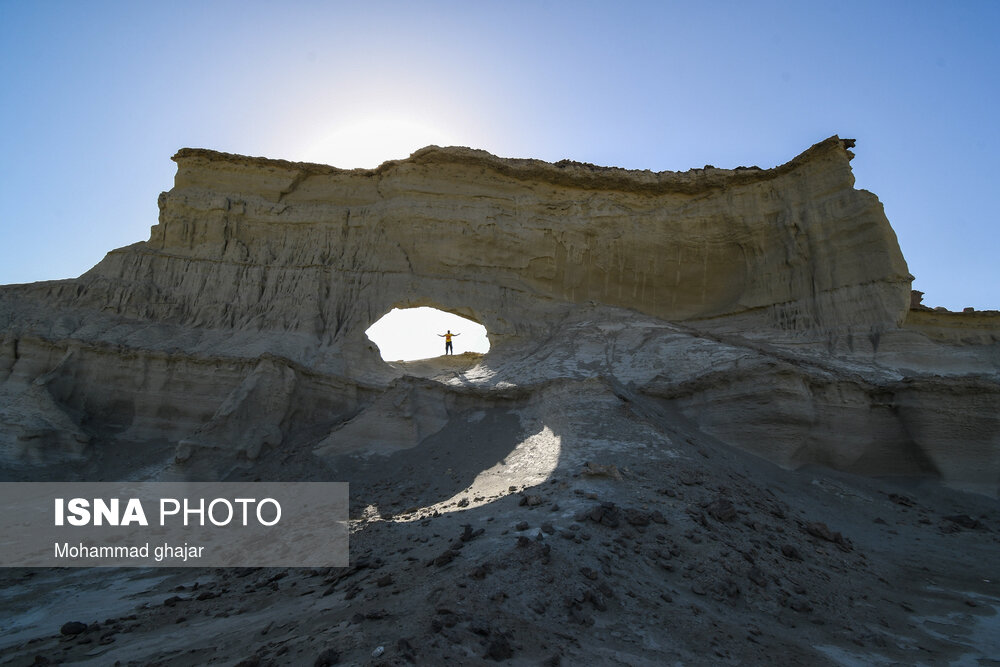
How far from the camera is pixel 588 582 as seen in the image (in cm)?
566

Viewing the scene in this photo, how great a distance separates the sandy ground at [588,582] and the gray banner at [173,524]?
469mm

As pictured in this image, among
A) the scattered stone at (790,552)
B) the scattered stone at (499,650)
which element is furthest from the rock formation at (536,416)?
the scattered stone at (790,552)

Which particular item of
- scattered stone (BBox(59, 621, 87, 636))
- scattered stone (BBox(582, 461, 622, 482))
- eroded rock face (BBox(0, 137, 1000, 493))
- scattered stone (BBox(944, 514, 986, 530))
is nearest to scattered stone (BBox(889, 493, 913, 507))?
scattered stone (BBox(944, 514, 986, 530))

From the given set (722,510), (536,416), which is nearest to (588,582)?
(722,510)

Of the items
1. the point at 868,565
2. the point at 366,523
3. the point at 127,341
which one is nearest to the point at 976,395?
the point at 868,565

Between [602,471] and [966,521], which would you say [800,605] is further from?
[966,521]

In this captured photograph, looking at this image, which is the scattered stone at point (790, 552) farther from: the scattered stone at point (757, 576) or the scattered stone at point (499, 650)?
the scattered stone at point (499, 650)

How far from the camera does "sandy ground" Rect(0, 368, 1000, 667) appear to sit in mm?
4836

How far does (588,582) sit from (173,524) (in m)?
9.77

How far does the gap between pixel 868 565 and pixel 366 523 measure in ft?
25.1

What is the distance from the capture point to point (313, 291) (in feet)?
61.9

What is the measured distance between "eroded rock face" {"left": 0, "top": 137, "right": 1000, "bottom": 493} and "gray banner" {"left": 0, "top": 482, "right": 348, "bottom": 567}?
38.6 inches

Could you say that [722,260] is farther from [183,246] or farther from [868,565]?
[183,246]

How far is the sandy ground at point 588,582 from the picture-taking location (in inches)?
190
